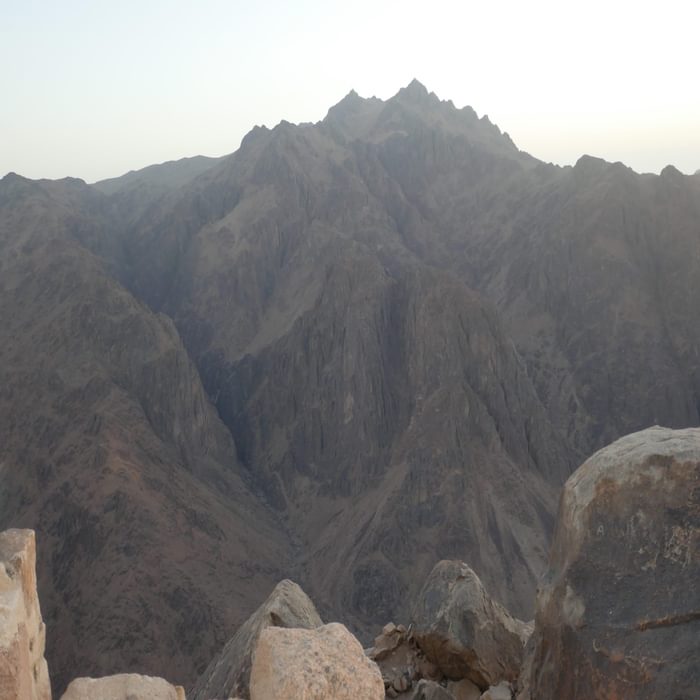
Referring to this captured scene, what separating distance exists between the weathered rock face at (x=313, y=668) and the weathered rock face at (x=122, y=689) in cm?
107

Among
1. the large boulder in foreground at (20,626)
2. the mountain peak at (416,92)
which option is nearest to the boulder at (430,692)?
the large boulder in foreground at (20,626)

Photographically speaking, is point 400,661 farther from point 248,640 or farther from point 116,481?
point 116,481

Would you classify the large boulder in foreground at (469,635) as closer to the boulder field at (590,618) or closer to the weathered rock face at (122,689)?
the boulder field at (590,618)

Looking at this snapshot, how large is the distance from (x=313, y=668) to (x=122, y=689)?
2.29 m

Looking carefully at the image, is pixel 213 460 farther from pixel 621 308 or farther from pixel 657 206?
pixel 657 206

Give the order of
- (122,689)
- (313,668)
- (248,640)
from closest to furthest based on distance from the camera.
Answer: (313,668), (122,689), (248,640)

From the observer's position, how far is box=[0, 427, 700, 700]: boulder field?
6.99m

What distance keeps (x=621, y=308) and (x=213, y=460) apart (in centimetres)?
3875

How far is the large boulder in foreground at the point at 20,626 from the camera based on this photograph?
239 inches

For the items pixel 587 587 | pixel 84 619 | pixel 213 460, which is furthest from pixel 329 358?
pixel 587 587

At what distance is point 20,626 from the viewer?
21.9 ft

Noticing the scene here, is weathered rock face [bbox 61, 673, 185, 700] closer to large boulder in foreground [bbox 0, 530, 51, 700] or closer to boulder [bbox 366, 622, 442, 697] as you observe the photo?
large boulder in foreground [bbox 0, 530, 51, 700]

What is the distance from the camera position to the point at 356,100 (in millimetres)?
130125

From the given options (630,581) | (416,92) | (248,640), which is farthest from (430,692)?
(416,92)
